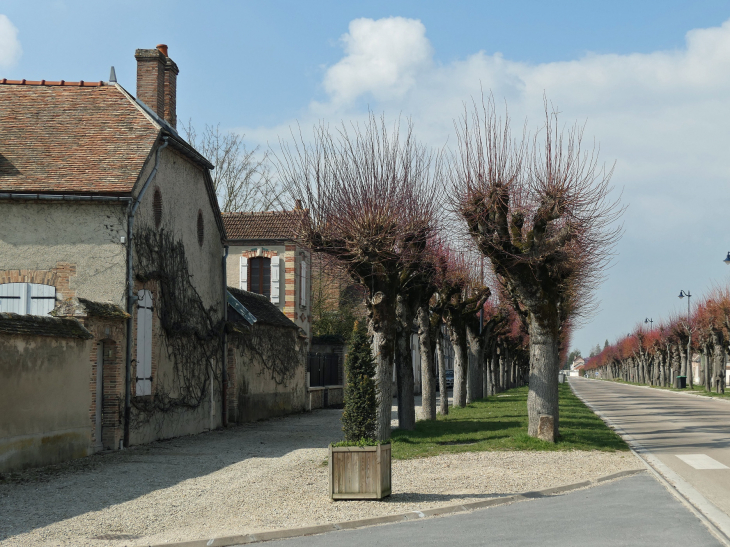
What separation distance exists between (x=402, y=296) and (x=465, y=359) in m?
10.5

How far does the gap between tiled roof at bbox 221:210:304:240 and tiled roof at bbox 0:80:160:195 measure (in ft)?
44.9

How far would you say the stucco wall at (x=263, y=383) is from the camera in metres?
23.1

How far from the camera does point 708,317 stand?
49719 mm

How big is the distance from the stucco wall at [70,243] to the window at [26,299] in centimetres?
31

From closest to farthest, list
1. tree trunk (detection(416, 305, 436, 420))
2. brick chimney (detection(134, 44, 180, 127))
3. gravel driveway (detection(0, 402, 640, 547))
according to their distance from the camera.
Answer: gravel driveway (detection(0, 402, 640, 547)) < brick chimney (detection(134, 44, 180, 127)) < tree trunk (detection(416, 305, 436, 420))

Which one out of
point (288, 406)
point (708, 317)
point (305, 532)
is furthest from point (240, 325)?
point (708, 317)

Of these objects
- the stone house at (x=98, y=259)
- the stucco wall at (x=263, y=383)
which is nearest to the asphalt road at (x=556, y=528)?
the stone house at (x=98, y=259)

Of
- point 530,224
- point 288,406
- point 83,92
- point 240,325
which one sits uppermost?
point 83,92

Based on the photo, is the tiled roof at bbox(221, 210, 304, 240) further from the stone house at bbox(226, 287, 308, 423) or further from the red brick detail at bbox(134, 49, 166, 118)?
the red brick detail at bbox(134, 49, 166, 118)

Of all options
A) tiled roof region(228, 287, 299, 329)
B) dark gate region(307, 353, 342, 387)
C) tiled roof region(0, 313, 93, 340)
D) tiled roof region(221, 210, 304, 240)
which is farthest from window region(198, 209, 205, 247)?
dark gate region(307, 353, 342, 387)

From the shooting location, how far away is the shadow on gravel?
9.75 meters

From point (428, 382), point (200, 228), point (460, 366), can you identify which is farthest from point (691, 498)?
point (460, 366)

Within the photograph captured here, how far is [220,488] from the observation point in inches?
448

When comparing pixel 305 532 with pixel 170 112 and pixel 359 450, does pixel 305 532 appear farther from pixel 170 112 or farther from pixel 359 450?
pixel 170 112
